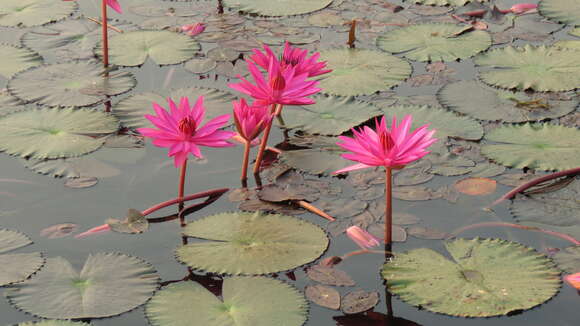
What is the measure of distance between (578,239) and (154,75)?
2030 mm

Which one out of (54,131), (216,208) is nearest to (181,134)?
(216,208)

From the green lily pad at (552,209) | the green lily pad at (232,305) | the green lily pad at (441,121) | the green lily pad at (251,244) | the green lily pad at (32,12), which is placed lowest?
the green lily pad at (232,305)

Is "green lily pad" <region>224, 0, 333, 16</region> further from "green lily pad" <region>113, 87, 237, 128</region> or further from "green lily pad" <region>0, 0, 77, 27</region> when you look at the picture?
"green lily pad" <region>113, 87, 237, 128</region>

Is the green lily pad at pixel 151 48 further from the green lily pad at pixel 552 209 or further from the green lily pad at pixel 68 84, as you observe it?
the green lily pad at pixel 552 209

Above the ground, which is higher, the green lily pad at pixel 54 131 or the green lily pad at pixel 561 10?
the green lily pad at pixel 561 10

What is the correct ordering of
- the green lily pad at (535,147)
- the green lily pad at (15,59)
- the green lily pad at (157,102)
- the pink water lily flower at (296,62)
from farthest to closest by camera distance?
the green lily pad at (15,59), the green lily pad at (157,102), the green lily pad at (535,147), the pink water lily flower at (296,62)

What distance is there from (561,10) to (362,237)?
7.58ft

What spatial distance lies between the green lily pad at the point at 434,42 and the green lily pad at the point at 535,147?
0.76 metres

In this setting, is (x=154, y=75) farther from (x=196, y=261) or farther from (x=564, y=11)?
(x=564, y=11)

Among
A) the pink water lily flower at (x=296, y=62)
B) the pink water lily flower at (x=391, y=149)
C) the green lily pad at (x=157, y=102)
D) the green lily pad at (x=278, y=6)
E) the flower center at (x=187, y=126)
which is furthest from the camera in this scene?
the green lily pad at (x=278, y=6)

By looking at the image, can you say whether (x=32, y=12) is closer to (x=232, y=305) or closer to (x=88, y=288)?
(x=88, y=288)

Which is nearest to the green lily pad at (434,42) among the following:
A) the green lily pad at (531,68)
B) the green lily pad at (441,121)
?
the green lily pad at (531,68)

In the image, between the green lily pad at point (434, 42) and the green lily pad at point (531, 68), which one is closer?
the green lily pad at point (531, 68)

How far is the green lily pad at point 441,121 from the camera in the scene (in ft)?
11.3
